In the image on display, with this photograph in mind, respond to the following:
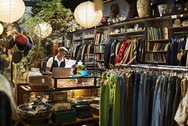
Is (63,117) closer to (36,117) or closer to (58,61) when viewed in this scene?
(36,117)

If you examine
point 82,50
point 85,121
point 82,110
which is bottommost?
point 85,121

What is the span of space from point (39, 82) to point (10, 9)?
1.20 meters

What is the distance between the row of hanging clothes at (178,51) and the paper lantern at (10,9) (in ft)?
11.4

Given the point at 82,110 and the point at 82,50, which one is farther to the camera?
the point at 82,50

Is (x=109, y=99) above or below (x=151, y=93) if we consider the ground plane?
below

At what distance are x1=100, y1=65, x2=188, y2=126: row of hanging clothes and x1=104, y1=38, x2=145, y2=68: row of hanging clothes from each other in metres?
2.80

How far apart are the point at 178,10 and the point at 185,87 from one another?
132 inches

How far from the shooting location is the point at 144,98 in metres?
2.48

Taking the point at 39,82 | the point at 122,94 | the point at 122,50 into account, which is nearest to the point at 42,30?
the point at 39,82

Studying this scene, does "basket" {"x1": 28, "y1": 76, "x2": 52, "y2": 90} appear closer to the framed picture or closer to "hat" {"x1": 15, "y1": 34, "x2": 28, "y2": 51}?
the framed picture

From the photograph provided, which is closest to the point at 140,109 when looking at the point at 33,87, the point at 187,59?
the point at 33,87

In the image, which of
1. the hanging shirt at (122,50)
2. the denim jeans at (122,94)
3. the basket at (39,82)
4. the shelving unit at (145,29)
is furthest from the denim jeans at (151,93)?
the hanging shirt at (122,50)

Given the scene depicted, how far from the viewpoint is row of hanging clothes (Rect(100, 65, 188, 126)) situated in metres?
2.21

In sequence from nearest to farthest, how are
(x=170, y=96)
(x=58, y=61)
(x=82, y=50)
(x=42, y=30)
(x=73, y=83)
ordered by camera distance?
1. (x=170, y=96)
2. (x=73, y=83)
3. (x=42, y=30)
4. (x=58, y=61)
5. (x=82, y=50)
